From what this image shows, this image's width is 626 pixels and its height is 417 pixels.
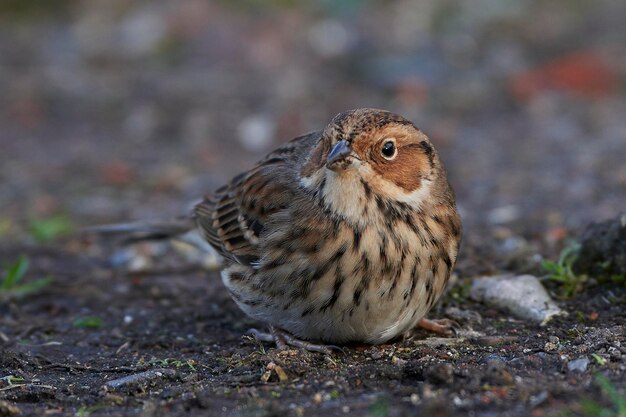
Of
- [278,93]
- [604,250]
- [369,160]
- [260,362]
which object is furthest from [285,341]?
[278,93]

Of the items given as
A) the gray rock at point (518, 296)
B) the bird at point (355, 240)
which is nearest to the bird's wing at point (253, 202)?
the bird at point (355, 240)

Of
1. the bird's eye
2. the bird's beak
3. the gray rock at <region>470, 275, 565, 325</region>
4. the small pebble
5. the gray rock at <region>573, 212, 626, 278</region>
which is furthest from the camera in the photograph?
the gray rock at <region>573, 212, 626, 278</region>

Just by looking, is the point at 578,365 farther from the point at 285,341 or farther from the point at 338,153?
the point at 285,341

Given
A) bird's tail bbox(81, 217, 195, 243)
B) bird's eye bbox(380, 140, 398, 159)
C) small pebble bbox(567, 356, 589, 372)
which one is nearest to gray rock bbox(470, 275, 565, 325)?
small pebble bbox(567, 356, 589, 372)

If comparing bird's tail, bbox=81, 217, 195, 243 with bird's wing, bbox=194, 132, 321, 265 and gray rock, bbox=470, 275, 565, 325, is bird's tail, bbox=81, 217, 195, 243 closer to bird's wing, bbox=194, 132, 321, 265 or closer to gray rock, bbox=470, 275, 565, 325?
bird's wing, bbox=194, 132, 321, 265

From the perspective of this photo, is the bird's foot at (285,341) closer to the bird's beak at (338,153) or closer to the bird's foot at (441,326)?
the bird's foot at (441,326)
